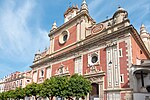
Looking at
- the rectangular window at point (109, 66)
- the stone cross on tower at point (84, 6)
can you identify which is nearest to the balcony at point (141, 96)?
the rectangular window at point (109, 66)

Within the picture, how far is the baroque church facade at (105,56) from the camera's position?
1692 cm

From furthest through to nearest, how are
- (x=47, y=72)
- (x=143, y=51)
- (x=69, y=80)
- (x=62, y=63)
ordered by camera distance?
(x=47, y=72) < (x=62, y=63) < (x=143, y=51) < (x=69, y=80)

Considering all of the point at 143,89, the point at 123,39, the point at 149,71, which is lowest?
the point at 143,89

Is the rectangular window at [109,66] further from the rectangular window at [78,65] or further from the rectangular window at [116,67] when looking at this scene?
the rectangular window at [78,65]

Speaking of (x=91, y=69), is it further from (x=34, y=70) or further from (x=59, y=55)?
(x=34, y=70)

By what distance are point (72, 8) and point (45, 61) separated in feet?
33.6

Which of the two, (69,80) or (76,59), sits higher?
(76,59)

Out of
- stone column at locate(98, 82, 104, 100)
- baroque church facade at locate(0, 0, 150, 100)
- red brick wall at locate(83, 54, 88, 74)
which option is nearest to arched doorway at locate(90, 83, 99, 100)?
baroque church facade at locate(0, 0, 150, 100)

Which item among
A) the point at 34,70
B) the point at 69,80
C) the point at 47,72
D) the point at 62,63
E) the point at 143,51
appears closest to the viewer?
the point at 69,80

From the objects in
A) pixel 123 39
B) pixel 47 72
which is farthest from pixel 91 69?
pixel 47 72

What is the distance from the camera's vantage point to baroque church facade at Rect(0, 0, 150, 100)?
16922 millimetres

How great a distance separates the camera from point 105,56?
64.4 feet

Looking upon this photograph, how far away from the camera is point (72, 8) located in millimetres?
28703

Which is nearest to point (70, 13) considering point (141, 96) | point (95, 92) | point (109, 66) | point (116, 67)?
point (109, 66)
